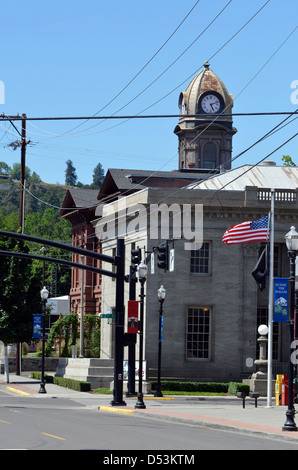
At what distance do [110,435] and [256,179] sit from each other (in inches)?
1412

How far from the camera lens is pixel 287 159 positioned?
7756 centimetres

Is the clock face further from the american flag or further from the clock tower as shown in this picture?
the american flag

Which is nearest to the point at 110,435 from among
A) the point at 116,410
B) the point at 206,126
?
the point at 116,410

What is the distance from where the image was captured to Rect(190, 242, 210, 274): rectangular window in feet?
171

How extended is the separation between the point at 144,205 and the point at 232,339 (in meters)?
8.98

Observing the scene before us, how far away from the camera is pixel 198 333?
51.8 meters

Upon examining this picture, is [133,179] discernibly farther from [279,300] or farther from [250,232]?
[279,300]

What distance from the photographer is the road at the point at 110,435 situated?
19531 millimetres

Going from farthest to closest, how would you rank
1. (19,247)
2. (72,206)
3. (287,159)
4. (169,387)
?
(72,206), (287,159), (19,247), (169,387)

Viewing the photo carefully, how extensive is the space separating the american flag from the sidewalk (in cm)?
744

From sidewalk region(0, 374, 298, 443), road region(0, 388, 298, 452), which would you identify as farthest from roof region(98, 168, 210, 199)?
road region(0, 388, 298, 452)

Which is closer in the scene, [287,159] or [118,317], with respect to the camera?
[118,317]
